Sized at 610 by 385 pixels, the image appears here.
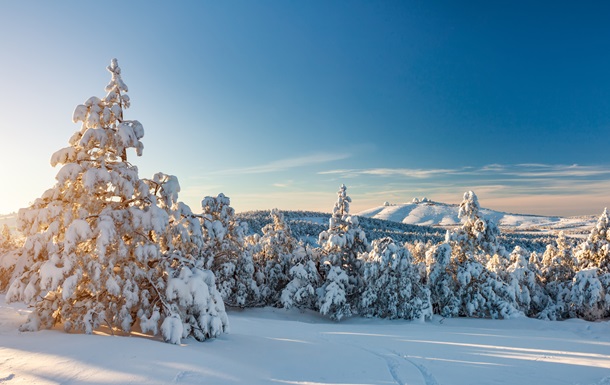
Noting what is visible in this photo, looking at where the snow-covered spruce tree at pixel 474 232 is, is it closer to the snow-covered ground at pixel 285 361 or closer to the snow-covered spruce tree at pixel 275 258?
the snow-covered ground at pixel 285 361

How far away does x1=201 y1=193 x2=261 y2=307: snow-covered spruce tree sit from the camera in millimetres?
25984

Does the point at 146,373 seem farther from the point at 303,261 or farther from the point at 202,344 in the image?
the point at 303,261

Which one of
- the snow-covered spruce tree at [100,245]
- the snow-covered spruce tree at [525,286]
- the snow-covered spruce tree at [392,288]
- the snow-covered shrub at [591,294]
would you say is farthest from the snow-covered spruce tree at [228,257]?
the snow-covered shrub at [591,294]

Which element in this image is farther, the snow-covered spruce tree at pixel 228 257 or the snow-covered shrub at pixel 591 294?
the snow-covered shrub at pixel 591 294

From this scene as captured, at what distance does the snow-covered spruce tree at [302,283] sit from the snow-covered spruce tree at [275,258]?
216cm

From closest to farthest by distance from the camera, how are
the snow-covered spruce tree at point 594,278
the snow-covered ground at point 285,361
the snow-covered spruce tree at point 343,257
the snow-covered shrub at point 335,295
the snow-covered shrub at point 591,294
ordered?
the snow-covered ground at point 285,361 < the snow-covered shrub at point 335,295 < the snow-covered spruce tree at point 343,257 < the snow-covered shrub at point 591,294 < the snow-covered spruce tree at point 594,278

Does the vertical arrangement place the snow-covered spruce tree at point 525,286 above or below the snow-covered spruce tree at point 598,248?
below

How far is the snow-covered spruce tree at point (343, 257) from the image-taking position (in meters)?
25.1

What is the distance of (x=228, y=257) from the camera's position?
26.5m

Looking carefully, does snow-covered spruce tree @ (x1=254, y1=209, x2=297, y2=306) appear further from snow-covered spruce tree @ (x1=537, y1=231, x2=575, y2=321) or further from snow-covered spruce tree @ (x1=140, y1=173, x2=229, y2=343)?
snow-covered spruce tree @ (x1=537, y1=231, x2=575, y2=321)

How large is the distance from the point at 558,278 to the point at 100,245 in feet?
129

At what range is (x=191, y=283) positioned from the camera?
1065 cm

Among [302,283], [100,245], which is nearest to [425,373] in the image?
→ [100,245]

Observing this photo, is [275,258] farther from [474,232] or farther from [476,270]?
[474,232]
